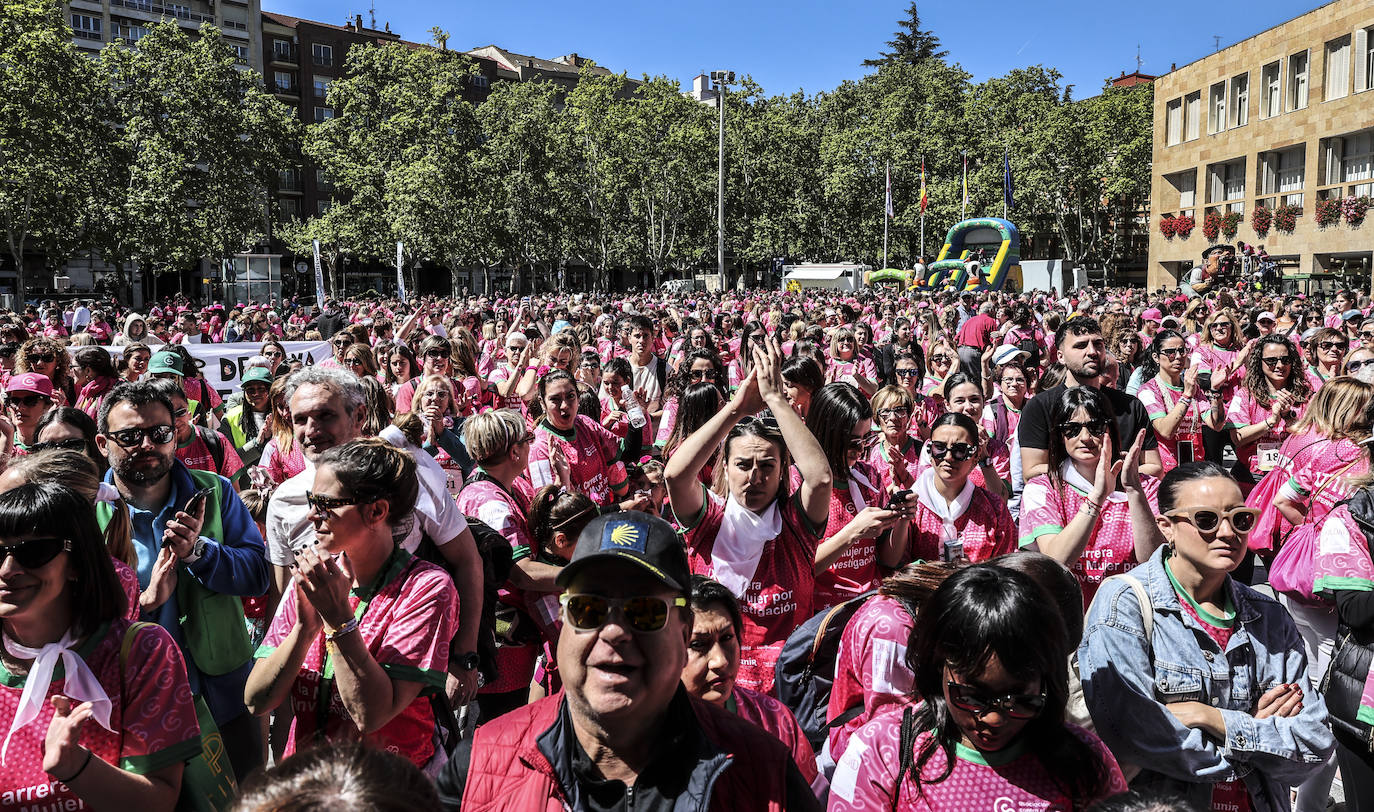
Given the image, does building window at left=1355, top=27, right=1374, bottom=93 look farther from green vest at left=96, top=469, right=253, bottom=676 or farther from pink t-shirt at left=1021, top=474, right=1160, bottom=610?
green vest at left=96, top=469, right=253, bottom=676

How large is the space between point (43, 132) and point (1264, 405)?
3687 cm

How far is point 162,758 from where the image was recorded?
2.30 metres

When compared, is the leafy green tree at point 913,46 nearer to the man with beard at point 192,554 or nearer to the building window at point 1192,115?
the building window at point 1192,115

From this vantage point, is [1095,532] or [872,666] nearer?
[872,666]

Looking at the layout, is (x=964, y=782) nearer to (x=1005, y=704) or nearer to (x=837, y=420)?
(x=1005, y=704)

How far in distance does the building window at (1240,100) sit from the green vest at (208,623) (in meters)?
44.3

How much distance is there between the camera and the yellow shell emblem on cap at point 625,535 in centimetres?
179

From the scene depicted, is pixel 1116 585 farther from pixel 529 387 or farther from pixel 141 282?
pixel 141 282

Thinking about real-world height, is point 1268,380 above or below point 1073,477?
above

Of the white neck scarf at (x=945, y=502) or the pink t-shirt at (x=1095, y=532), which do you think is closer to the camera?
the pink t-shirt at (x=1095, y=532)

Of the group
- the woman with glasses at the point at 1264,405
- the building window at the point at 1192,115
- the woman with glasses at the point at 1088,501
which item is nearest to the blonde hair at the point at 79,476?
the woman with glasses at the point at 1088,501

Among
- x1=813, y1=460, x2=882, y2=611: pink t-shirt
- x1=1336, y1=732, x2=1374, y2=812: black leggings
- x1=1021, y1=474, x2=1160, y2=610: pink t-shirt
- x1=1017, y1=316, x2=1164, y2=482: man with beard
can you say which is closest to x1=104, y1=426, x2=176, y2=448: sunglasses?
x1=813, y1=460, x2=882, y2=611: pink t-shirt

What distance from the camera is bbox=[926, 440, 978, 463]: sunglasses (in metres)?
4.23

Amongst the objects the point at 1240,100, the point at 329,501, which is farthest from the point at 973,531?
the point at 1240,100
